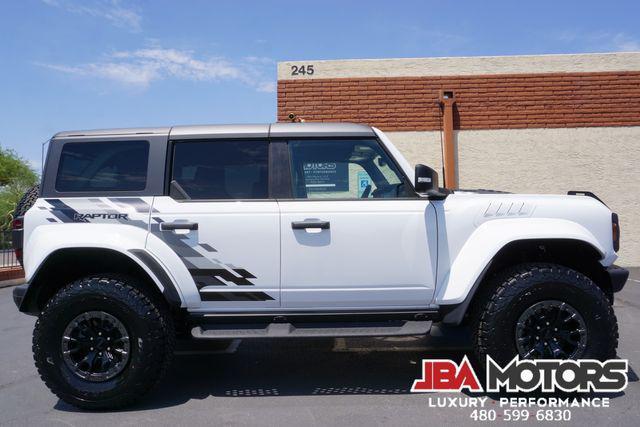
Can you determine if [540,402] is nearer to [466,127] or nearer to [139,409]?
[139,409]

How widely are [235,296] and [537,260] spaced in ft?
7.90

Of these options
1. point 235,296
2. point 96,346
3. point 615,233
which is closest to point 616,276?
point 615,233

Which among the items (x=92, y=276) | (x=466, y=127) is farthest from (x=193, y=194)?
(x=466, y=127)

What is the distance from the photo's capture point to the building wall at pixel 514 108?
11836 mm

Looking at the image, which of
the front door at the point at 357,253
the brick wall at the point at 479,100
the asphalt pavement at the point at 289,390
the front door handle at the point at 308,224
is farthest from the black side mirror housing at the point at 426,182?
the brick wall at the point at 479,100

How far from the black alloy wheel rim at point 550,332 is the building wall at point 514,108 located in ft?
27.5

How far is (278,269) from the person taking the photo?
12.3ft

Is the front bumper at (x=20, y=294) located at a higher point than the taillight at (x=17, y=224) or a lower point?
lower

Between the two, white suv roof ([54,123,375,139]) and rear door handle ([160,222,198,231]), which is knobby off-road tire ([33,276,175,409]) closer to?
rear door handle ([160,222,198,231])

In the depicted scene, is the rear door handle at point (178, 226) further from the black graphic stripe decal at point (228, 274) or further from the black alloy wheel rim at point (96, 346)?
the black alloy wheel rim at point (96, 346)

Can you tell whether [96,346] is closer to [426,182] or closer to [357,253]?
[357,253]

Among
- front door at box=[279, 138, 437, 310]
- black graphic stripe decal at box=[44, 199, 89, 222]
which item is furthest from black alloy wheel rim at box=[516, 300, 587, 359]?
black graphic stripe decal at box=[44, 199, 89, 222]

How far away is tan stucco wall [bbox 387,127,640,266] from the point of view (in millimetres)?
11875

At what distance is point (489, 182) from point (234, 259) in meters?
9.46
